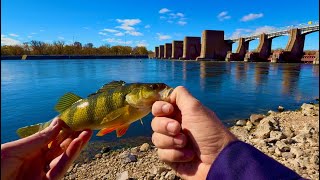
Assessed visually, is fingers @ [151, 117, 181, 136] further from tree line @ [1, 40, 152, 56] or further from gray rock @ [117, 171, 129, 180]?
tree line @ [1, 40, 152, 56]

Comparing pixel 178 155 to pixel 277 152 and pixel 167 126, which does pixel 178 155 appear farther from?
pixel 277 152

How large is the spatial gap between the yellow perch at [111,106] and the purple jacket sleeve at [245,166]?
744mm

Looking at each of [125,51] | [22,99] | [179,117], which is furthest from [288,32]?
[125,51]

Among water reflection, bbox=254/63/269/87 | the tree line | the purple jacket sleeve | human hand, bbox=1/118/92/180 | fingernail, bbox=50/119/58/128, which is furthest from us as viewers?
the tree line

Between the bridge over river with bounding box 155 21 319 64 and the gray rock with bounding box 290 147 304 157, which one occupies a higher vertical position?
the bridge over river with bounding box 155 21 319 64

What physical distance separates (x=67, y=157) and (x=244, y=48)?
9389 centimetres

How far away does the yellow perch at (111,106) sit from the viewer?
→ 239cm

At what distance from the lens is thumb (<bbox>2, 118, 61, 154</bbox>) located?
2.33 m

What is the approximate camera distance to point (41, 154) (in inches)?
111

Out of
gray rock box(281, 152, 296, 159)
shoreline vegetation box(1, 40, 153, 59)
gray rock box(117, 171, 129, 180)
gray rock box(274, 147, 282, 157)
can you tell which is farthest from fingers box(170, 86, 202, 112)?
shoreline vegetation box(1, 40, 153, 59)

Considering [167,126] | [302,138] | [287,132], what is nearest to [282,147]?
[302,138]

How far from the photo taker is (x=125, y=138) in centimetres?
1072

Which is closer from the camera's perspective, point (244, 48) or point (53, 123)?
point (53, 123)

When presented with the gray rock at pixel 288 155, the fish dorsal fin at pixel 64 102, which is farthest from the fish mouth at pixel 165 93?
the gray rock at pixel 288 155
